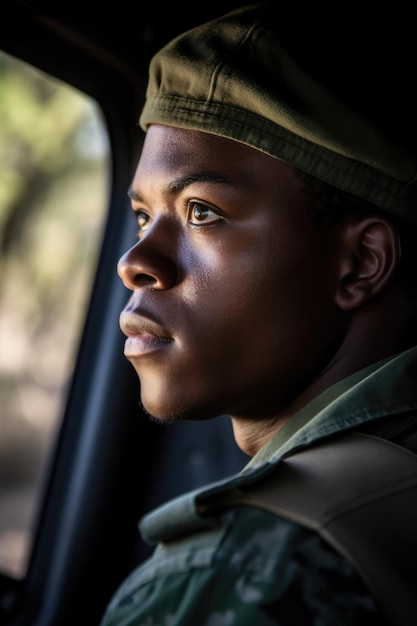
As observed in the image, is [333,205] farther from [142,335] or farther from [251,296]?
[142,335]

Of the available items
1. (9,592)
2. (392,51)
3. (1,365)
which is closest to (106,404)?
(9,592)

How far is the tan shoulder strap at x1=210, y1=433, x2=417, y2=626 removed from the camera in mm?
1066

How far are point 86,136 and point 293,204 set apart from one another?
4.94 metres

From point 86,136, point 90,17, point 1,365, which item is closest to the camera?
point 90,17

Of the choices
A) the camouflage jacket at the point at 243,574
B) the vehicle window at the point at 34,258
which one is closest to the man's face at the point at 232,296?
the camouflage jacket at the point at 243,574

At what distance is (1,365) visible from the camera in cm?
793

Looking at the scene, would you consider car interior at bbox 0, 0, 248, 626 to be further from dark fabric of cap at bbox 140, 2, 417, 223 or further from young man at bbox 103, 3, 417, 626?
young man at bbox 103, 3, 417, 626

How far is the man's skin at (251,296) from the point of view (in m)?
1.53

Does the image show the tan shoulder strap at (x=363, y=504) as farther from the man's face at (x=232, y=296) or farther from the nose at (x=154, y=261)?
the nose at (x=154, y=261)

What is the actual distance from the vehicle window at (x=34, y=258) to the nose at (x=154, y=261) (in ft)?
15.8

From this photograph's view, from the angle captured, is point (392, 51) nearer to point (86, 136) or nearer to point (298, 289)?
point (298, 289)

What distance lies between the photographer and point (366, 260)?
1.58m

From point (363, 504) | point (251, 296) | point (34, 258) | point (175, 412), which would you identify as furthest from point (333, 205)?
point (34, 258)

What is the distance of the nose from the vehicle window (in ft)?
15.8
